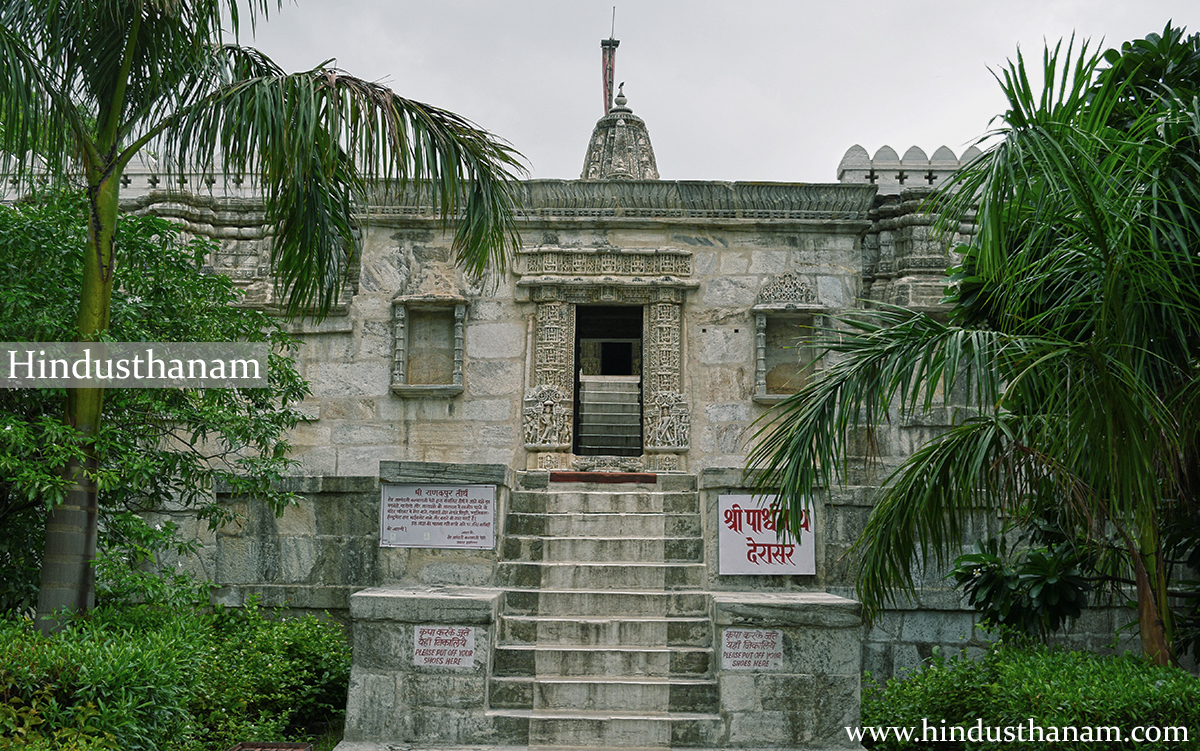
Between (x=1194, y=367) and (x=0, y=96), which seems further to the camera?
(x=1194, y=367)

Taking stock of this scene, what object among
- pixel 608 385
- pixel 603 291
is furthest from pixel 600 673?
pixel 608 385

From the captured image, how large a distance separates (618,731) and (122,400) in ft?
12.1

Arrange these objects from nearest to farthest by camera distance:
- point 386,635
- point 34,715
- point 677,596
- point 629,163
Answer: point 34,715
point 386,635
point 677,596
point 629,163

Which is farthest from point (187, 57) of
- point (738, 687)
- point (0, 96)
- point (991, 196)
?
point (738, 687)

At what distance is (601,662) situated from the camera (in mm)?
6496

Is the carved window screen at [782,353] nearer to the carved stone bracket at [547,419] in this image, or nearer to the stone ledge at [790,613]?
the carved stone bracket at [547,419]

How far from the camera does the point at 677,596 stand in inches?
275

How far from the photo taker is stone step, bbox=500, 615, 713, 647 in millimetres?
6688

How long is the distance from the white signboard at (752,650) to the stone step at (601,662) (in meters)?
0.38

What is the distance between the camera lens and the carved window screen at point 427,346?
1060cm

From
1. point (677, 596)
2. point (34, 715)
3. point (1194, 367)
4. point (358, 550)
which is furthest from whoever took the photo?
point (358, 550)

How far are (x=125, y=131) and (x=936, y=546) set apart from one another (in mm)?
5435

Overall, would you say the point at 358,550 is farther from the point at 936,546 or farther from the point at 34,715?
the point at 936,546

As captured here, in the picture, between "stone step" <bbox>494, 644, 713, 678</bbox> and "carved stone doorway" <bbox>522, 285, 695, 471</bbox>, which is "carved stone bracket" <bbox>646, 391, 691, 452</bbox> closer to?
"carved stone doorway" <bbox>522, 285, 695, 471</bbox>
